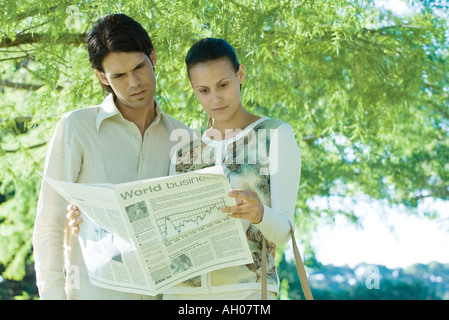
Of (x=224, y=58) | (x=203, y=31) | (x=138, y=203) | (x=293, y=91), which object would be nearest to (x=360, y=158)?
(x=293, y=91)

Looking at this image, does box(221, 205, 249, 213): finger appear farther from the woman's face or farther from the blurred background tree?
the blurred background tree

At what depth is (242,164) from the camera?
196 cm

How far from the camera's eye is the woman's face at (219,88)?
2076mm

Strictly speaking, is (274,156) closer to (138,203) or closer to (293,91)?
(138,203)

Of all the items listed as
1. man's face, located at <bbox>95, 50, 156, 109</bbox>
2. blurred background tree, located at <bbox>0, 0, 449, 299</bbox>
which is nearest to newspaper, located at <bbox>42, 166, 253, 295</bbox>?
man's face, located at <bbox>95, 50, 156, 109</bbox>

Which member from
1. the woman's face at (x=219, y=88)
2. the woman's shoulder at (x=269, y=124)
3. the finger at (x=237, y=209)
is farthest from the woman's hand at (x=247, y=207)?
the woman's face at (x=219, y=88)

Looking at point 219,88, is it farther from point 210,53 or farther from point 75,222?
point 75,222

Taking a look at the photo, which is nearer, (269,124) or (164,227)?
(164,227)

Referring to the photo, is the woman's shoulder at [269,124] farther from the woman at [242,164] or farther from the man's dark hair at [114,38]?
the man's dark hair at [114,38]

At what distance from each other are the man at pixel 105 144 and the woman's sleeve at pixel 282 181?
0.52m

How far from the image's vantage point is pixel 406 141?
794 centimetres

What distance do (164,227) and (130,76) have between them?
70cm

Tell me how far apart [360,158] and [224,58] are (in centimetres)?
492

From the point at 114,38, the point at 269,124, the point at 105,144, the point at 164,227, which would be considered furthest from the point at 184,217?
the point at 114,38
